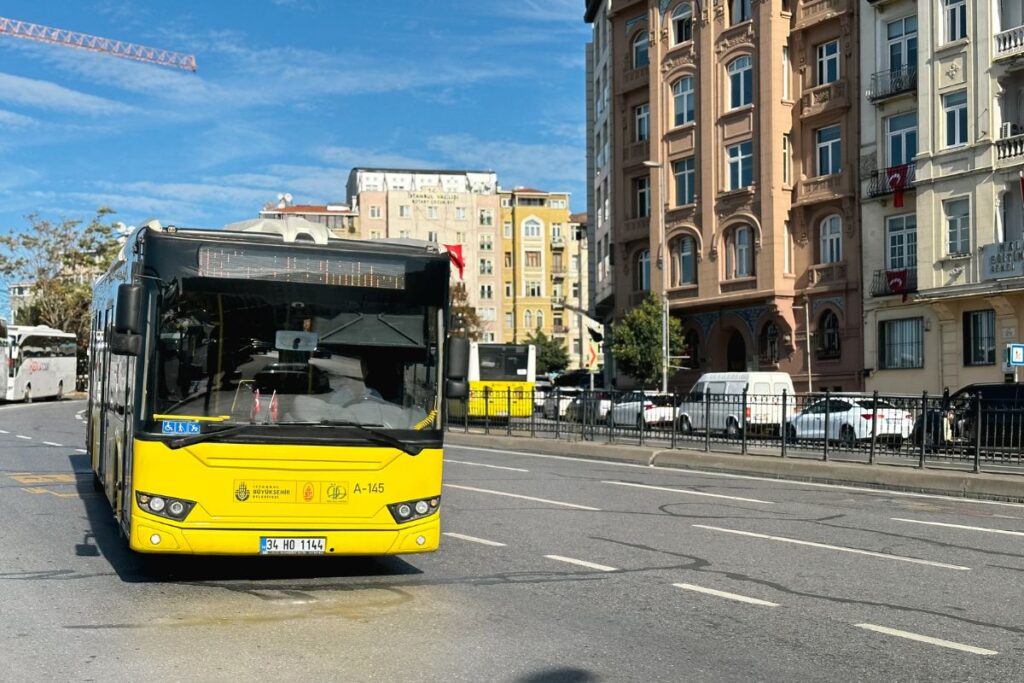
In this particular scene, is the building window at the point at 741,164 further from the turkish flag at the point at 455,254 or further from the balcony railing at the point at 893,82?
the turkish flag at the point at 455,254

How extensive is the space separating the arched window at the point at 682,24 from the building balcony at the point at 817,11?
5.61 m

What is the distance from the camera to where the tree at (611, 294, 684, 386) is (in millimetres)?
48188

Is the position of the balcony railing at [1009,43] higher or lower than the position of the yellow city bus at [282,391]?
higher

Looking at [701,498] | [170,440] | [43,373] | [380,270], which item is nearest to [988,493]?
[701,498]

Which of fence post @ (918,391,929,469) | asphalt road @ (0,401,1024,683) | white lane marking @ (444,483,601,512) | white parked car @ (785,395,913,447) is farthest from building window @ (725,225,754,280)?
asphalt road @ (0,401,1024,683)

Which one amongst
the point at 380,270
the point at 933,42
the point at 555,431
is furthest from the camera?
the point at 933,42

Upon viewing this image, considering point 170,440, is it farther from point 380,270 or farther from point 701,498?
point 701,498

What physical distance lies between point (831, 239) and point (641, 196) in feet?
38.0

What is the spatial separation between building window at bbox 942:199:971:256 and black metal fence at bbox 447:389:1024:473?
16.1 m

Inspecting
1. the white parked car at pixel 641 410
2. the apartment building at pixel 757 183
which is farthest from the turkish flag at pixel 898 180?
the white parked car at pixel 641 410

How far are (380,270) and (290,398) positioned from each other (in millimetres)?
1228

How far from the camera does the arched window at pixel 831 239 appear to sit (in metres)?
43.9

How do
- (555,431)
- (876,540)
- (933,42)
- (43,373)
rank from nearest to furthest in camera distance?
(876,540)
(555,431)
(933,42)
(43,373)

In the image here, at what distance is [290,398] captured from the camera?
350 inches
